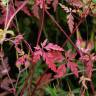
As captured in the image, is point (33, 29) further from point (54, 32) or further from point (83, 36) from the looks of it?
point (83, 36)

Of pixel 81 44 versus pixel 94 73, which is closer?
pixel 81 44

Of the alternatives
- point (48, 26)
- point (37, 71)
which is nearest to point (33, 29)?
point (48, 26)

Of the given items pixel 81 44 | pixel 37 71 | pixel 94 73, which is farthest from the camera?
pixel 94 73

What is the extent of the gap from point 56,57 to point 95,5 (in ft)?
0.94

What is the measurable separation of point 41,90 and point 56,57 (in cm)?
27

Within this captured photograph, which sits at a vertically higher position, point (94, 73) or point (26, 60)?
point (26, 60)

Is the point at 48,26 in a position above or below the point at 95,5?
below

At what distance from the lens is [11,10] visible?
4.32ft

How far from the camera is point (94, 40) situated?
5.32ft

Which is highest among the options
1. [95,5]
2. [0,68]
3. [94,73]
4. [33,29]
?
[95,5]

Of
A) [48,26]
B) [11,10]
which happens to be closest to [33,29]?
[48,26]

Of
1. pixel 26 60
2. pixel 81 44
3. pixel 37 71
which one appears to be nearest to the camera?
pixel 26 60

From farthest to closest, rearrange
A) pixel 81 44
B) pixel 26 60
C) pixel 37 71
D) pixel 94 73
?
pixel 94 73 → pixel 37 71 → pixel 81 44 → pixel 26 60

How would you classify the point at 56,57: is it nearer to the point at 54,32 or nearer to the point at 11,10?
the point at 11,10
